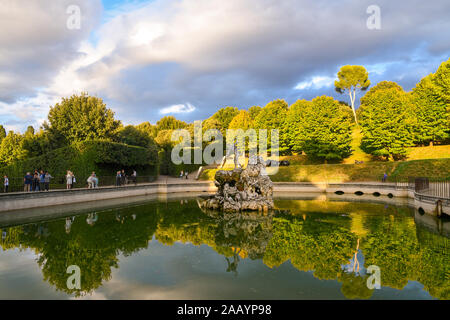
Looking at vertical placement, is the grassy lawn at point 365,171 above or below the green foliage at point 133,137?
below

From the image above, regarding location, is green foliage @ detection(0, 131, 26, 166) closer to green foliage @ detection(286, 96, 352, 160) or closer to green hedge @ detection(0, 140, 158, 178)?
green hedge @ detection(0, 140, 158, 178)

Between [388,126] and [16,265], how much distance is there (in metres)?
50.8

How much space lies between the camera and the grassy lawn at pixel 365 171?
33906mm

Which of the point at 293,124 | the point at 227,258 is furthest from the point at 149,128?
the point at 227,258

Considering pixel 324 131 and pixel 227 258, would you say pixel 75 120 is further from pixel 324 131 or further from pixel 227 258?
pixel 324 131

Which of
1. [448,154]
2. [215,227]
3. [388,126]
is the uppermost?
[388,126]

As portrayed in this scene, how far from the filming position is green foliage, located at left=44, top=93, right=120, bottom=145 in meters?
41.1

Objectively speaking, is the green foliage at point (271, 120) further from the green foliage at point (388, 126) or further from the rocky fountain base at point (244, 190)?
the rocky fountain base at point (244, 190)

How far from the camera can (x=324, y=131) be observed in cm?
5019

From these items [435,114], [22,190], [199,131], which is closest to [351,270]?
[22,190]

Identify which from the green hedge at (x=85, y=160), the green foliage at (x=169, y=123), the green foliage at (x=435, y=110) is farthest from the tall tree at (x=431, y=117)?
the green foliage at (x=169, y=123)

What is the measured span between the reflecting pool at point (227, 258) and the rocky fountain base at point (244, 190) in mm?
3624

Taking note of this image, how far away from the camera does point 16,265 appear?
32.2 feet
